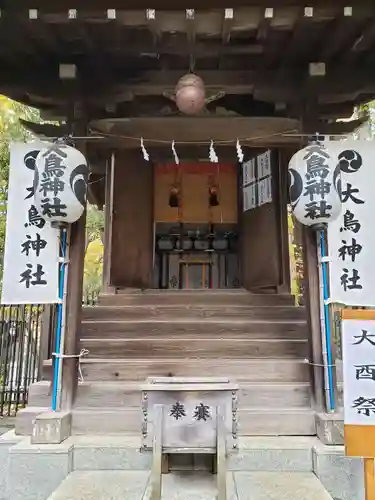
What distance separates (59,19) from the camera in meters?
3.93

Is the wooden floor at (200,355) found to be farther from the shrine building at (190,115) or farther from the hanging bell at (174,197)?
the hanging bell at (174,197)

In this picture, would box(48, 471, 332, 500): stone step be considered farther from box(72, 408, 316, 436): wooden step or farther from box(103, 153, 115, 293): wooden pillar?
box(103, 153, 115, 293): wooden pillar

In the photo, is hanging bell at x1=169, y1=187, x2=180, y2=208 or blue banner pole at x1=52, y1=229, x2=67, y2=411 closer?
blue banner pole at x1=52, y1=229, x2=67, y2=411

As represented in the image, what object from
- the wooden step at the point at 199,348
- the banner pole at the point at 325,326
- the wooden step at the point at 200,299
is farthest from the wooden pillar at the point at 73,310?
the banner pole at the point at 325,326

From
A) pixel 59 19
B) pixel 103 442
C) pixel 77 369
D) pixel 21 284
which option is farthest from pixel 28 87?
pixel 103 442

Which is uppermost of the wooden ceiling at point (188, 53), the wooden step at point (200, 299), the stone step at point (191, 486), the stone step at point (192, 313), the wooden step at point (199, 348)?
the wooden ceiling at point (188, 53)

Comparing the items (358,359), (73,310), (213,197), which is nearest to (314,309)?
(358,359)

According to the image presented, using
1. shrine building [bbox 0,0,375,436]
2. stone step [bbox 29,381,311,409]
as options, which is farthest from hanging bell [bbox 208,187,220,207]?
stone step [bbox 29,381,311,409]

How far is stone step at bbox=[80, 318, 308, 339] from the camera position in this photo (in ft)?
17.2

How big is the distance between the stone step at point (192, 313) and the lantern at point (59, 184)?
1.72m

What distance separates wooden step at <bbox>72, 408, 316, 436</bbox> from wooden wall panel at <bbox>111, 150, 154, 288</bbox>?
2.52 m

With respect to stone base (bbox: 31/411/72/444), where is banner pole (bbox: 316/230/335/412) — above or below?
above

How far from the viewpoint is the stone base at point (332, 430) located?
153 inches

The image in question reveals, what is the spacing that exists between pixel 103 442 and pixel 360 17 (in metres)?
4.50
